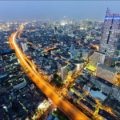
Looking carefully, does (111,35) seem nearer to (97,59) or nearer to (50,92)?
(97,59)

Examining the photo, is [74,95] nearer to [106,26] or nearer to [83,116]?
[83,116]

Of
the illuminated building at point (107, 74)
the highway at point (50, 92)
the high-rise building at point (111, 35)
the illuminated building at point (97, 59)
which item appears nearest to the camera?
the highway at point (50, 92)

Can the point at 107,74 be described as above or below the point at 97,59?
above

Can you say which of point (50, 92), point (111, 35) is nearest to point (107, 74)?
point (50, 92)

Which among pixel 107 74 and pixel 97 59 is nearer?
pixel 107 74

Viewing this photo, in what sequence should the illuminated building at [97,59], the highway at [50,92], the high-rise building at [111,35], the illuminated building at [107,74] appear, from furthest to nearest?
1. the high-rise building at [111,35]
2. the illuminated building at [97,59]
3. the illuminated building at [107,74]
4. the highway at [50,92]

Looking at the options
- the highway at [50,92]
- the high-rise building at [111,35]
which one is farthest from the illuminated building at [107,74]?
the high-rise building at [111,35]

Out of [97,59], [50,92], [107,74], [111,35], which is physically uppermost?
[111,35]

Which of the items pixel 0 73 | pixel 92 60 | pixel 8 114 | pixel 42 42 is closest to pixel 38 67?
pixel 0 73

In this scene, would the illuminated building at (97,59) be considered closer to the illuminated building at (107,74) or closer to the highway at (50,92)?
the illuminated building at (107,74)
